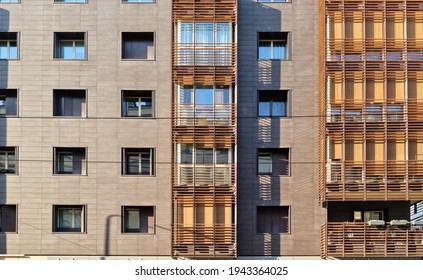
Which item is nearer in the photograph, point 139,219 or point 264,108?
point 139,219

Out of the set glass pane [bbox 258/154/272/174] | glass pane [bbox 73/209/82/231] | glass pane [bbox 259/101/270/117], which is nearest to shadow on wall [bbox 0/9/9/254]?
glass pane [bbox 73/209/82/231]

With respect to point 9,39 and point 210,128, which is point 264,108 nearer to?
point 210,128

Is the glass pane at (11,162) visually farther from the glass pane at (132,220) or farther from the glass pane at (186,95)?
the glass pane at (186,95)

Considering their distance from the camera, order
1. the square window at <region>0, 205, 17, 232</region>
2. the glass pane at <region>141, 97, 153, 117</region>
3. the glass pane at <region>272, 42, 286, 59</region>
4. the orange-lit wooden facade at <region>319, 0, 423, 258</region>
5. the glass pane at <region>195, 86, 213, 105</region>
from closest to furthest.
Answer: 1. the orange-lit wooden facade at <region>319, 0, 423, 258</region>
2. the glass pane at <region>195, 86, 213, 105</region>
3. the square window at <region>0, 205, 17, 232</region>
4. the glass pane at <region>141, 97, 153, 117</region>
5. the glass pane at <region>272, 42, 286, 59</region>

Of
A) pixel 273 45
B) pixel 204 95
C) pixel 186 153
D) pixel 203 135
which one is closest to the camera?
pixel 203 135

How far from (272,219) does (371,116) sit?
6701mm

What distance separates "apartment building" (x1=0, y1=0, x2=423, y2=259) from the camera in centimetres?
3103

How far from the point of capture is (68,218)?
3231cm

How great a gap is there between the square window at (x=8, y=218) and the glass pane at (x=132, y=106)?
7052 mm

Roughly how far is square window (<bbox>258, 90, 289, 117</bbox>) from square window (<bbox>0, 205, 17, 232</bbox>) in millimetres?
12761

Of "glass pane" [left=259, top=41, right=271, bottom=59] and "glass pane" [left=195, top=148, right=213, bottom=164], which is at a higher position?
"glass pane" [left=259, top=41, right=271, bottom=59]

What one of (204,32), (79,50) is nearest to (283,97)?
(204,32)

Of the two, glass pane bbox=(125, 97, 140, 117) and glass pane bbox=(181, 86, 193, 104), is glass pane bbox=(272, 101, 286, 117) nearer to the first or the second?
glass pane bbox=(181, 86, 193, 104)
